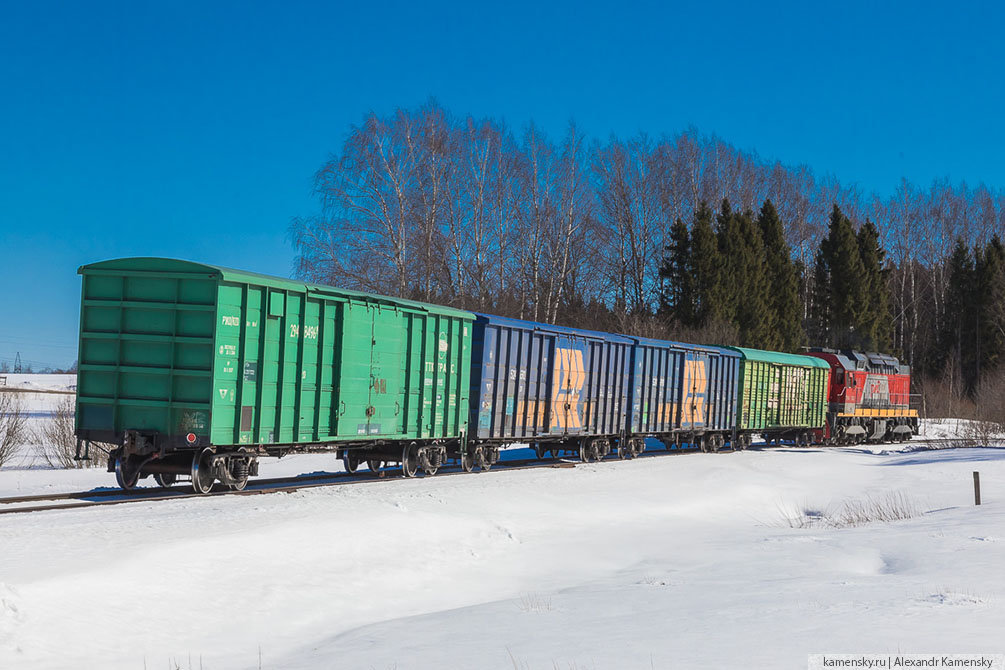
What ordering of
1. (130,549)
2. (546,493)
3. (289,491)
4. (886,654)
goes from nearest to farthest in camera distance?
(886,654)
(130,549)
(289,491)
(546,493)

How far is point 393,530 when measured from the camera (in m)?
12.9

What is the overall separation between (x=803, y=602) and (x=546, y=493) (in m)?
A: 9.33

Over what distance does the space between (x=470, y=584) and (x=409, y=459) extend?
7.08 m

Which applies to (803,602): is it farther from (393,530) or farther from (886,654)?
(393,530)

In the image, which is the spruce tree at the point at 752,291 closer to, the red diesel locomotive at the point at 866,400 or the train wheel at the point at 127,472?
the red diesel locomotive at the point at 866,400

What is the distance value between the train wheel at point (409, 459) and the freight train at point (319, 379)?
0.03 metres

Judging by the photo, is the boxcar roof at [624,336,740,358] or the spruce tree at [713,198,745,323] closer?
the boxcar roof at [624,336,740,358]

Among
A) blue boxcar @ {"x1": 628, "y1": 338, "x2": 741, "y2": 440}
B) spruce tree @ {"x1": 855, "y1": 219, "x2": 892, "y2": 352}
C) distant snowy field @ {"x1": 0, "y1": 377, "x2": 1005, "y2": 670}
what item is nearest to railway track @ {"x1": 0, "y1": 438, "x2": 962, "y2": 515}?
distant snowy field @ {"x1": 0, "y1": 377, "x2": 1005, "y2": 670}

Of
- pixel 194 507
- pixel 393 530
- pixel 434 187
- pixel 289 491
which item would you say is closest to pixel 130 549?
pixel 194 507

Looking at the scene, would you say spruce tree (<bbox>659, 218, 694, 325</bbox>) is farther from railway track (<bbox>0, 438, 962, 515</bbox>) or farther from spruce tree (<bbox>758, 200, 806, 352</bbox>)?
railway track (<bbox>0, 438, 962, 515</bbox>)

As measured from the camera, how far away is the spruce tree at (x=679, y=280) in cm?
5225

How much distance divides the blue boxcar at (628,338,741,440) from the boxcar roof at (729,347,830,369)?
3.50ft

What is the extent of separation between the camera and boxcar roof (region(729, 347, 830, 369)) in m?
33.3

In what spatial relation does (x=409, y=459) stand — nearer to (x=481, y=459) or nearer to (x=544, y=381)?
(x=481, y=459)
